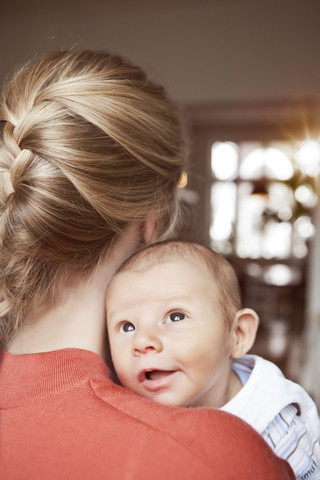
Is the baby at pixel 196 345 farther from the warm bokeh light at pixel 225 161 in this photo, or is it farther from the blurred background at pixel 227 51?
the warm bokeh light at pixel 225 161

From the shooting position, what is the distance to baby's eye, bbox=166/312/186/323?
751 millimetres

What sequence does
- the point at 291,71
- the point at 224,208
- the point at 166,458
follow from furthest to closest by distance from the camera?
the point at 224,208
the point at 291,71
the point at 166,458

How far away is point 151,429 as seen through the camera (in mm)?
516

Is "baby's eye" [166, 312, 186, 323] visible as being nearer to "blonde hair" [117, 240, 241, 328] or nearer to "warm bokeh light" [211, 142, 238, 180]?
"blonde hair" [117, 240, 241, 328]

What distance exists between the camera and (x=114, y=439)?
1.69 feet

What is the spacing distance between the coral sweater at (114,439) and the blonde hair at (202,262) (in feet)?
0.83

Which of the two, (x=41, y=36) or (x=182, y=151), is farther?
(x=41, y=36)

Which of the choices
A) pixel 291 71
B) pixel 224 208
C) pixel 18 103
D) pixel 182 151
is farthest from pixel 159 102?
pixel 224 208

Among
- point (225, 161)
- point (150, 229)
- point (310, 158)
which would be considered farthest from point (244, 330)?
point (225, 161)

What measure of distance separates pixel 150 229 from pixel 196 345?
0.25 m

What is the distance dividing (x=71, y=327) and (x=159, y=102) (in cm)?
41

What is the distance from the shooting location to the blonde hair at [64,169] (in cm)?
69

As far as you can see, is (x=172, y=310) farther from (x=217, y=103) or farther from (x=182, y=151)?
(x=217, y=103)

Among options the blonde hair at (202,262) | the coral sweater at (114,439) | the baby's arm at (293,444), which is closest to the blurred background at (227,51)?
the baby's arm at (293,444)
